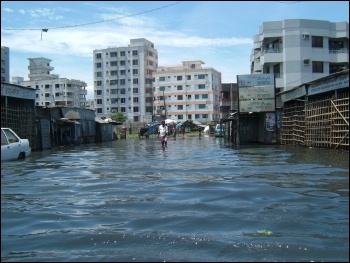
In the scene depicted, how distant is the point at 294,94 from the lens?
27.0 metres

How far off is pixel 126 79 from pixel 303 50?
6435 cm

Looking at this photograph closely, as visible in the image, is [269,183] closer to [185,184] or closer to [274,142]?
[185,184]

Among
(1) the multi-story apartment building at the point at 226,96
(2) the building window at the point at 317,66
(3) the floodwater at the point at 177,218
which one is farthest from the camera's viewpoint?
(1) the multi-story apartment building at the point at 226,96

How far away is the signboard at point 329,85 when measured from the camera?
776 inches

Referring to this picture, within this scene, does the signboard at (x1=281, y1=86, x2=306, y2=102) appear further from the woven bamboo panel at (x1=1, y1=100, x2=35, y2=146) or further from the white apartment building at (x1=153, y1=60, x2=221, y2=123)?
the white apartment building at (x1=153, y1=60, x2=221, y2=123)

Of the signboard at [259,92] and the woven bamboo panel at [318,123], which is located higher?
the signboard at [259,92]

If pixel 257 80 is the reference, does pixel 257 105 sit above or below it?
below

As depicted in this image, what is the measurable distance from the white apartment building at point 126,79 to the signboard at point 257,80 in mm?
72883

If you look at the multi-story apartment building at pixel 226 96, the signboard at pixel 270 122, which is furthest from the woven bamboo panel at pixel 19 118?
the multi-story apartment building at pixel 226 96

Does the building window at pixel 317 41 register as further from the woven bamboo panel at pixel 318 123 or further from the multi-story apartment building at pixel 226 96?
the multi-story apartment building at pixel 226 96

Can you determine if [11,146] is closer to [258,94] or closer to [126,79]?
[258,94]

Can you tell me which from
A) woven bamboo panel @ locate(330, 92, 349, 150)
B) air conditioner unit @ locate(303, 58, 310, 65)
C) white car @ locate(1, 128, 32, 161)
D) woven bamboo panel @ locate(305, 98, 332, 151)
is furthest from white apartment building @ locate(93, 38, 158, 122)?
white car @ locate(1, 128, 32, 161)

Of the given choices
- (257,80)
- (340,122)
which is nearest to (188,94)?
(257,80)

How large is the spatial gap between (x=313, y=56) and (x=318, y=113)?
91.1 ft
